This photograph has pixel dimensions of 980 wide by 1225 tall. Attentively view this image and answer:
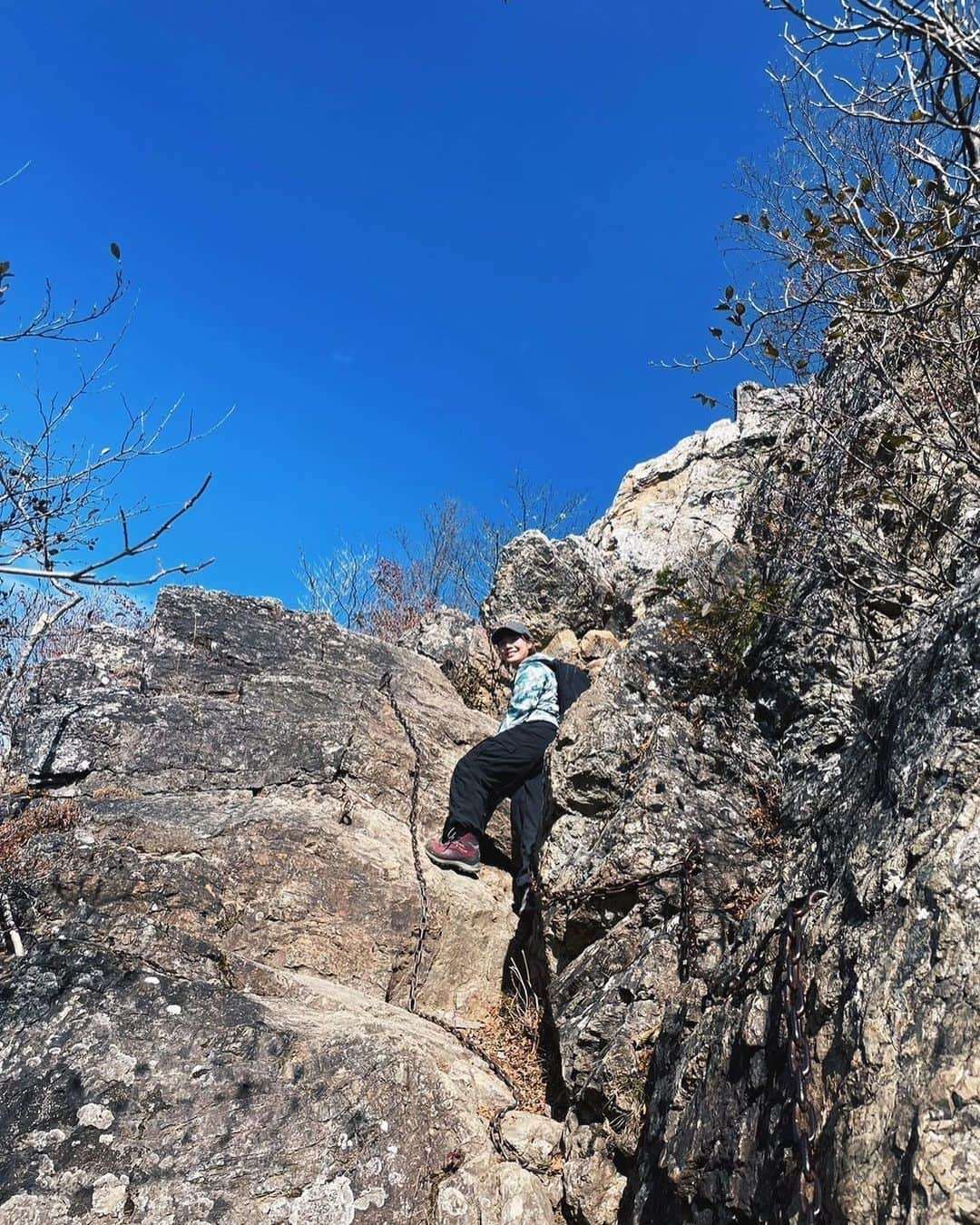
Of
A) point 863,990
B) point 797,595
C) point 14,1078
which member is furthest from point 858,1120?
point 797,595

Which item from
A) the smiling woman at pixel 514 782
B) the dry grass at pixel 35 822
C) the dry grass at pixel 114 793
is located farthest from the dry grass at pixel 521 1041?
the dry grass at pixel 35 822

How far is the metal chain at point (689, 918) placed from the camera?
4.16m

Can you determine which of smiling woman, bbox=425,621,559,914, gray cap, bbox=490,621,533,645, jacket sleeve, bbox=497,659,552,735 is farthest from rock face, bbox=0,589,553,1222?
gray cap, bbox=490,621,533,645

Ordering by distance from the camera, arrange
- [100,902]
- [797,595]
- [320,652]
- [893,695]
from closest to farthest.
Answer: [893,695] < [100,902] < [797,595] < [320,652]

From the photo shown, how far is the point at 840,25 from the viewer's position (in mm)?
3387

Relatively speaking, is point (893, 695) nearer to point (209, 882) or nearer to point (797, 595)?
point (797, 595)

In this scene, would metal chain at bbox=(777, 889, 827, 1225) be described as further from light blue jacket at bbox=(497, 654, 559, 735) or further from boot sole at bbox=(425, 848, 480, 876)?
Answer: light blue jacket at bbox=(497, 654, 559, 735)

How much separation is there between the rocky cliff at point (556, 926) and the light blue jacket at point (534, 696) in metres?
0.98

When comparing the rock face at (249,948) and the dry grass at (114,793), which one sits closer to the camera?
the rock face at (249,948)

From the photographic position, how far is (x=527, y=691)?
6.84 metres

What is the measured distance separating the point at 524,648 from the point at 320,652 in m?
2.21

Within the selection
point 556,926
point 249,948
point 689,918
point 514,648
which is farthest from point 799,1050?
point 514,648

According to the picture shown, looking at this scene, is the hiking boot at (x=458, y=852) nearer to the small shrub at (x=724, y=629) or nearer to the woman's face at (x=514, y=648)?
the woman's face at (x=514, y=648)

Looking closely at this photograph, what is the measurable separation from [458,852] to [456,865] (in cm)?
10
